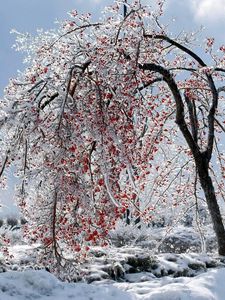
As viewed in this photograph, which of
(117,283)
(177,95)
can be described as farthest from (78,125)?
(177,95)

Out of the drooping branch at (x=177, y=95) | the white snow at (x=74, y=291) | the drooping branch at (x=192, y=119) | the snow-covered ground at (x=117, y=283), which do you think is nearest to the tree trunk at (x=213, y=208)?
the drooping branch at (x=177, y=95)

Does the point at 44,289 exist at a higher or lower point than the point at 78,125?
lower

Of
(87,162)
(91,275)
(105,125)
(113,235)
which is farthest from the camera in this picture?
(113,235)

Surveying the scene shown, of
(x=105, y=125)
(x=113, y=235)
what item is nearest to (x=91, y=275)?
(x=105, y=125)

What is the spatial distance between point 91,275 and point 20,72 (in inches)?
146

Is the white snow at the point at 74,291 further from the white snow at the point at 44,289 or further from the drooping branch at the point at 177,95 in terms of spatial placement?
the drooping branch at the point at 177,95

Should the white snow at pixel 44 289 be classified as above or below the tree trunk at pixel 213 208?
below

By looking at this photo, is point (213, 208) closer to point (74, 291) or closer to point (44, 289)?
point (74, 291)

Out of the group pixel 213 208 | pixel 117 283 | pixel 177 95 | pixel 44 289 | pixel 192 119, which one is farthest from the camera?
pixel 192 119

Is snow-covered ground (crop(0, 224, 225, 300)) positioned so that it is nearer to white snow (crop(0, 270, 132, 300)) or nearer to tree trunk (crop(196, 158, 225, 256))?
white snow (crop(0, 270, 132, 300))

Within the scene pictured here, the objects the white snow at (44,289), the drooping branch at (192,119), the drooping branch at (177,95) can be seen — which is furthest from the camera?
the drooping branch at (192,119)

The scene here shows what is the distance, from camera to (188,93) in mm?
11391

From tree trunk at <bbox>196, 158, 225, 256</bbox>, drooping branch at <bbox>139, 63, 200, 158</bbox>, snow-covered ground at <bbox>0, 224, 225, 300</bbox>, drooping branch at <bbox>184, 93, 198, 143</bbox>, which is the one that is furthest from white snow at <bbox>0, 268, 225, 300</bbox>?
drooping branch at <bbox>184, 93, 198, 143</bbox>

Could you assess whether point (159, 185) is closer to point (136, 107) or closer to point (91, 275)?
point (91, 275)
